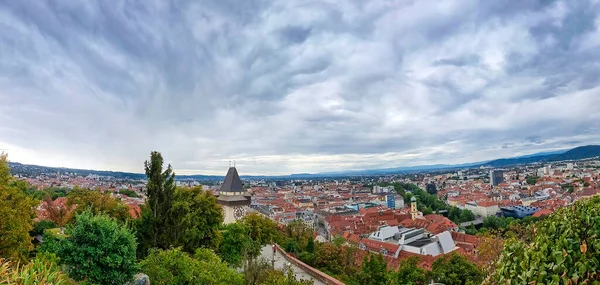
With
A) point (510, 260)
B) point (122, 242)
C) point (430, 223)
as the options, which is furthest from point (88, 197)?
point (430, 223)

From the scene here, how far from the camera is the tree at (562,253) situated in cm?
207

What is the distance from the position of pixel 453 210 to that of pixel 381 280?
56.6m

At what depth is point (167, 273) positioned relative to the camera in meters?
8.73

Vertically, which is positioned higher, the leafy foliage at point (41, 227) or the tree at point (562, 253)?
the tree at point (562, 253)

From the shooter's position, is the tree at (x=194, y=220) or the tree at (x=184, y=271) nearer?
the tree at (x=184, y=271)

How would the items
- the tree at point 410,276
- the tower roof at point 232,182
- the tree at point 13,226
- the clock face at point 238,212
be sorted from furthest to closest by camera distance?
1. the tower roof at point 232,182
2. the clock face at point 238,212
3. the tree at point 410,276
4. the tree at point 13,226

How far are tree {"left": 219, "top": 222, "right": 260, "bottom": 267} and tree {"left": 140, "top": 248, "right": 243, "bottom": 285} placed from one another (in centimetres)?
643

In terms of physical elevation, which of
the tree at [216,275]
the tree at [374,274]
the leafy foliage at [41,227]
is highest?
the tree at [216,275]

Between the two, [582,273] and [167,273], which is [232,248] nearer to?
[167,273]

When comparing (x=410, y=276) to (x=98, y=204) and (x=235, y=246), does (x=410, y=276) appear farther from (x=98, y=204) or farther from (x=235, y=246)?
(x=98, y=204)

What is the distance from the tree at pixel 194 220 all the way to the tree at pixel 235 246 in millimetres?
460

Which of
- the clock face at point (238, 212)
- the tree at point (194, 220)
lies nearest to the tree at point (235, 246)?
the tree at point (194, 220)

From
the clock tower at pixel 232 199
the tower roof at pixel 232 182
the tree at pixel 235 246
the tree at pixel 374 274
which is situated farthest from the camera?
the tower roof at pixel 232 182

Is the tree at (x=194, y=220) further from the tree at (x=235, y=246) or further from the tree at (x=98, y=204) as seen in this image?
the tree at (x=98, y=204)
